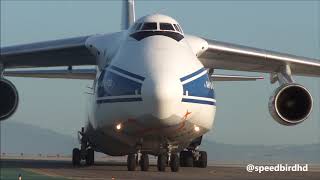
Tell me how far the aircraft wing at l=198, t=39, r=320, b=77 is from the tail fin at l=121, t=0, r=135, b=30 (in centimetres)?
390

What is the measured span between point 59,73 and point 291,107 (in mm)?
6921

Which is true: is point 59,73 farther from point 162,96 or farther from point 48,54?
point 162,96

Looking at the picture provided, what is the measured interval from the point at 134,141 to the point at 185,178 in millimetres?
2603

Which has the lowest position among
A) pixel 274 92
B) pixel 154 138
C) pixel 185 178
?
pixel 185 178

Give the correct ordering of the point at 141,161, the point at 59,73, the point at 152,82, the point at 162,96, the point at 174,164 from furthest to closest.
Answer: the point at 59,73, the point at 141,161, the point at 174,164, the point at 152,82, the point at 162,96

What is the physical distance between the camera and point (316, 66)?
781 inches

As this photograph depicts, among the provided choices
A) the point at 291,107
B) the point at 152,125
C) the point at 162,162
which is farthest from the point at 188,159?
the point at 152,125

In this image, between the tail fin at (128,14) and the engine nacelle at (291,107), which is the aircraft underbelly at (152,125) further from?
the tail fin at (128,14)

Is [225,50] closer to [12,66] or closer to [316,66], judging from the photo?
[316,66]

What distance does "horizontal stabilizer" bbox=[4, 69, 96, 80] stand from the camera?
2105 centimetres

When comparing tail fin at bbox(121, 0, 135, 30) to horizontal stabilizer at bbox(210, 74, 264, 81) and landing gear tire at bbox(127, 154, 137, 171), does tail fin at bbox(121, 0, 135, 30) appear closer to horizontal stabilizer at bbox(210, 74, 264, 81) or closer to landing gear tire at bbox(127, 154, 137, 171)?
horizontal stabilizer at bbox(210, 74, 264, 81)

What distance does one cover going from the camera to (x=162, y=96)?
14.9m

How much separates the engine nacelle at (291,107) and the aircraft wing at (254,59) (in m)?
1.70

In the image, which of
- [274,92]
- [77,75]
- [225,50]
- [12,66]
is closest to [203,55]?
[225,50]
